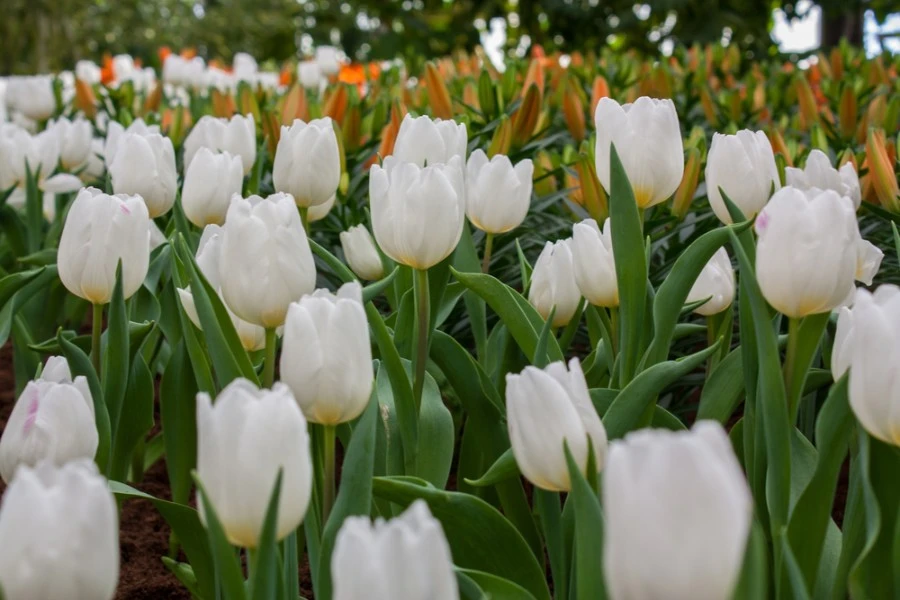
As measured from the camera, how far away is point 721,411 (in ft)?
4.34

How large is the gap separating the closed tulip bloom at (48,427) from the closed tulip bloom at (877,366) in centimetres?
67

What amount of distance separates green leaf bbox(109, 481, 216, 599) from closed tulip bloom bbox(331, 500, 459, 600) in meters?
0.59

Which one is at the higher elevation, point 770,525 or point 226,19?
point 226,19

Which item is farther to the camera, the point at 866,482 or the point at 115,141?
the point at 115,141

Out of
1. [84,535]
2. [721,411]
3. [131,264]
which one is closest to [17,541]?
[84,535]

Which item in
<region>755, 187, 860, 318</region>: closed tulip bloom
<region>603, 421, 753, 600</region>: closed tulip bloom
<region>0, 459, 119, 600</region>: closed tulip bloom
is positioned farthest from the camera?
<region>755, 187, 860, 318</region>: closed tulip bloom

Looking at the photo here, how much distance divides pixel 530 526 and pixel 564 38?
6120 mm

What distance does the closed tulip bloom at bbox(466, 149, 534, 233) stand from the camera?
1.47 m

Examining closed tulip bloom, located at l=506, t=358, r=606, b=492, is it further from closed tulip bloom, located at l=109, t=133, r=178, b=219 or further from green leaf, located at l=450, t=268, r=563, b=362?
closed tulip bloom, located at l=109, t=133, r=178, b=219

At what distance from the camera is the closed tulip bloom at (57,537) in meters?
0.68

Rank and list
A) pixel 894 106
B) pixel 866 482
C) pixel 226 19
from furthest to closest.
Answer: pixel 226 19 → pixel 894 106 → pixel 866 482

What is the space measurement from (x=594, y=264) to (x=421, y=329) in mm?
215

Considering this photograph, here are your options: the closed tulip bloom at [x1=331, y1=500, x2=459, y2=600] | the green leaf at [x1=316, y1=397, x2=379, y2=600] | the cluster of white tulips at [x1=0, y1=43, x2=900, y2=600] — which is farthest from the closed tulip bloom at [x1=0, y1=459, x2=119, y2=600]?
the green leaf at [x1=316, y1=397, x2=379, y2=600]

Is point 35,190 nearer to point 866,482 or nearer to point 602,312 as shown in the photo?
point 602,312
